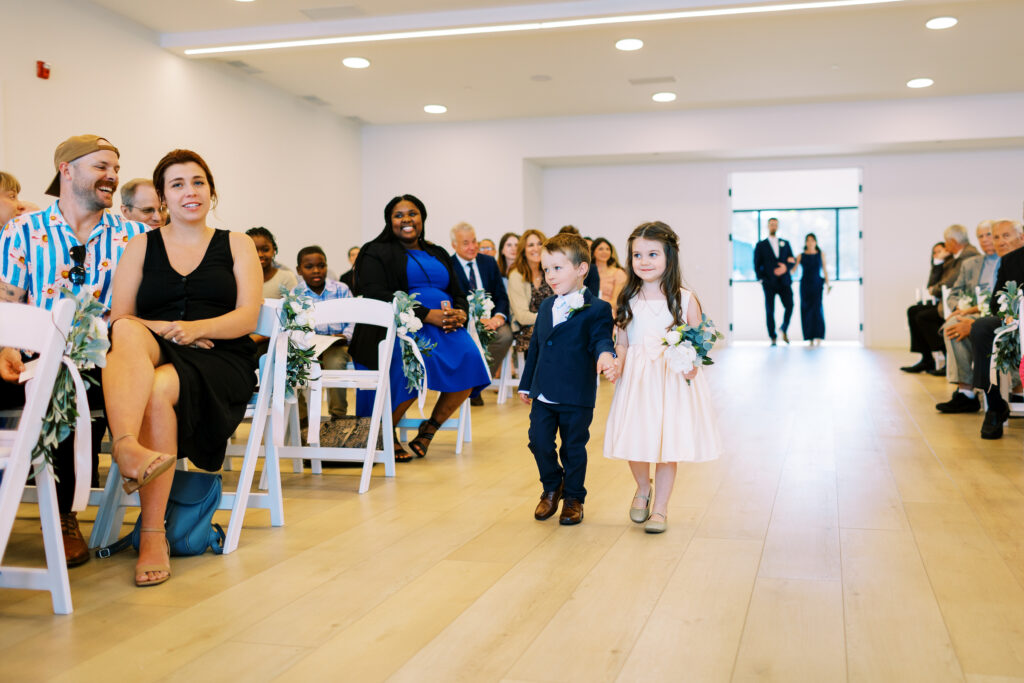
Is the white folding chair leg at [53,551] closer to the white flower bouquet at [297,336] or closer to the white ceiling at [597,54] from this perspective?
the white flower bouquet at [297,336]

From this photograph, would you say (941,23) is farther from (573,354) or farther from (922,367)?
(573,354)

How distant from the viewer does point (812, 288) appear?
13797 millimetres

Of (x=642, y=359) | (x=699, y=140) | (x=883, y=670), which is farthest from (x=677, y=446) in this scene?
(x=699, y=140)

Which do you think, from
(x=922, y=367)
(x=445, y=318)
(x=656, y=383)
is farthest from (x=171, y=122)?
(x=922, y=367)

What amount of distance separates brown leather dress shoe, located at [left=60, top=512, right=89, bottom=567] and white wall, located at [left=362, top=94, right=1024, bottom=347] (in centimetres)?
999

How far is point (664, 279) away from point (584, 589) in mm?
1178

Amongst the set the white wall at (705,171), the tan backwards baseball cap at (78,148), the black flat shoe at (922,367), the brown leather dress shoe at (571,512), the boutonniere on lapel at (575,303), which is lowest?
the black flat shoe at (922,367)

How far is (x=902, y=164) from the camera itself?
12758 mm

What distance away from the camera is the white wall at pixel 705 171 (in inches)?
470

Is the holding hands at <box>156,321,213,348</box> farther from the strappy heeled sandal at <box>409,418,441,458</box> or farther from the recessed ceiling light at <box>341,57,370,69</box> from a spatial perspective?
the recessed ceiling light at <box>341,57,370,69</box>

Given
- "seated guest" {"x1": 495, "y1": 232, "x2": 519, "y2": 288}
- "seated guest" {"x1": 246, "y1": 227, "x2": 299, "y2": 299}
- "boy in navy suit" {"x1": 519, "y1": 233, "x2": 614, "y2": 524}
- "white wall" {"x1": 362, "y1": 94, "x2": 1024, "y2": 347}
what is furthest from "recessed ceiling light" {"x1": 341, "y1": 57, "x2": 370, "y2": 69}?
"boy in navy suit" {"x1": 519, "y1": 233, "x2": 614, "y2": 524}

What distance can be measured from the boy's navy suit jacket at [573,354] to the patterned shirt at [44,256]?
4.99 ft

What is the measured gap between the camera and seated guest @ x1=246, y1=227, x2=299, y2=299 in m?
5.47

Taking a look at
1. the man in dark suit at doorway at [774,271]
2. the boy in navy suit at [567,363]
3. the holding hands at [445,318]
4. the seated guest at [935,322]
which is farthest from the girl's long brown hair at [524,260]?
the man in dark suit at doorway at [774,271]
